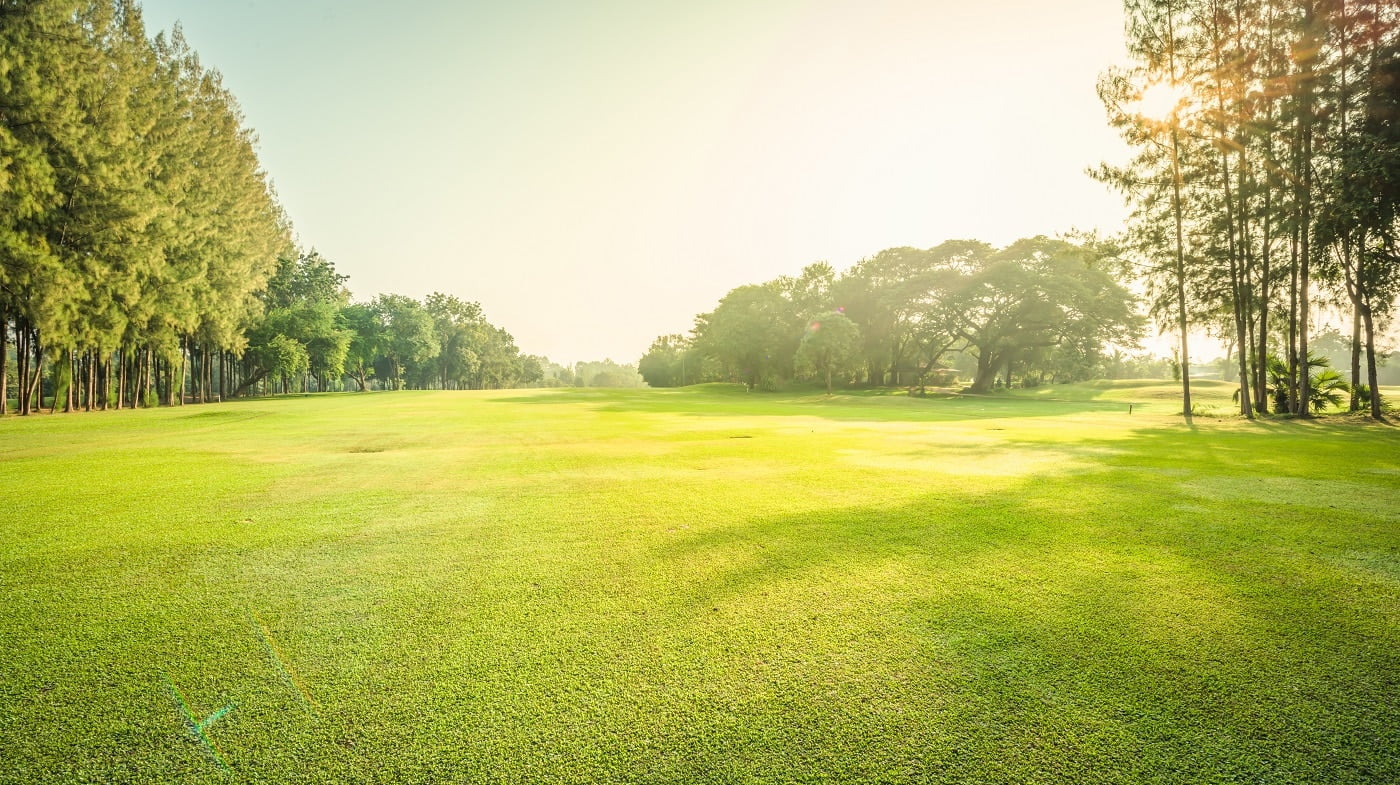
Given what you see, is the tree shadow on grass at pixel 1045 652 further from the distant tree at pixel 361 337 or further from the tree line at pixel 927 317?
the distant tree at pixel 361 337

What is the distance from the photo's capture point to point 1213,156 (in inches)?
814

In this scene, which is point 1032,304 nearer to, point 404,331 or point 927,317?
point 927,317

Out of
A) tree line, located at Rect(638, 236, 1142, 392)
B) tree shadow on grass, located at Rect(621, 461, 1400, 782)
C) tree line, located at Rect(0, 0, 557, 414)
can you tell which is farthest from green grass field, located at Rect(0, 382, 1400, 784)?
tree line, located at Rect(638, 236, 1142, 392)

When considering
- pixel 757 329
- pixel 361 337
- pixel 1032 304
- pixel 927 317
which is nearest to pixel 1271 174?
pixel 1032 304

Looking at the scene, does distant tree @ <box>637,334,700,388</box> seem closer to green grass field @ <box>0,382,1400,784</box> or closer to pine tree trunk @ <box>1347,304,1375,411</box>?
pine tree trunk @ <box>1347,304,1375,411</box>

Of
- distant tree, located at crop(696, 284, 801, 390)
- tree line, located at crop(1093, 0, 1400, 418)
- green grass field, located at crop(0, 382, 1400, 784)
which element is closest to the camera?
green grass field, located at crop(0, 382, 1400, 784)

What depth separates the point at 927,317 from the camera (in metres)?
51.6

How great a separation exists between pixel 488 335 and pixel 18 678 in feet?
321

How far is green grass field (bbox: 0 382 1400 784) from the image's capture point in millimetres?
2123

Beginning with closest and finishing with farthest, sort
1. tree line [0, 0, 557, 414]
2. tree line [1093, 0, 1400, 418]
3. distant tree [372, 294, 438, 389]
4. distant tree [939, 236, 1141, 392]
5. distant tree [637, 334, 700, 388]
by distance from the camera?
tree line [1093, 0, 1400, 418]
tree line [0, 0, 557, 414]
distant tree [939, 236, 1141, 392]
distant tree [372, 294, 438, 389]
distant tree [637, 334, 700, 388]

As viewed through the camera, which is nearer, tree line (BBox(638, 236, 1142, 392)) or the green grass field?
the green grass field

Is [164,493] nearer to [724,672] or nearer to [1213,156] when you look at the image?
[724,672]

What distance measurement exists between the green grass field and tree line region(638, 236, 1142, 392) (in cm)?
4106

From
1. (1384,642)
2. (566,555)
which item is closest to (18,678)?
(566,555)
